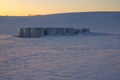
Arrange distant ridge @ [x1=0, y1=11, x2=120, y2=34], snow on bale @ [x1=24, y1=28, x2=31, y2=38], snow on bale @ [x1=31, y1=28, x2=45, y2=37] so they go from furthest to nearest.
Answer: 1. distant ridge @ [x1=0, y1=11, x2=120, y2=34]
2. snow on bale @ [x1=24, y1=28, x2=31, y2=38]
3. snow on bale @ [x1=31, y1=28, x2=45, y2=37]

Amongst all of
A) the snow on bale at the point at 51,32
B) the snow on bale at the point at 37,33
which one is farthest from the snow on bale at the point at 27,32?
the snow on bale at the point at 51,32

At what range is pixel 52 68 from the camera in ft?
20.9

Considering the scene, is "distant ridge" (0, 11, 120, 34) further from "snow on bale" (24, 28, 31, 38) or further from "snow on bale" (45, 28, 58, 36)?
"snow on bale" (45, 28, 58, 36)

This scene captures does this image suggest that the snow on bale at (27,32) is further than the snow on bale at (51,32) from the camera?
No

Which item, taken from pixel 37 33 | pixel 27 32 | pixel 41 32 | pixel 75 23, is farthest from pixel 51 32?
pixel 75 23

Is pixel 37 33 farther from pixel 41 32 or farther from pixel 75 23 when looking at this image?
pixel 75 23

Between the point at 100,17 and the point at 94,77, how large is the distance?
4009 centimetres

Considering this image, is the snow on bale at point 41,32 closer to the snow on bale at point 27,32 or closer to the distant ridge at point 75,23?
the snow on bale at point 27,32

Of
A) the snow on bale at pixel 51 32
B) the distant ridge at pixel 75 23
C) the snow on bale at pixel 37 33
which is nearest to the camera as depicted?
the snow on bale at pixel 37 33

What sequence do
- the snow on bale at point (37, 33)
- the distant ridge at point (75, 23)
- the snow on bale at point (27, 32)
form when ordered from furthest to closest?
the distant ridge at point (75, 23) < the snow on bale at point (27, 32) < the snow on bale at point (37, 33)

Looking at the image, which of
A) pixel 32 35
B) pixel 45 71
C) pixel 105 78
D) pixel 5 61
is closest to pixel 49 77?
pixel 45 71

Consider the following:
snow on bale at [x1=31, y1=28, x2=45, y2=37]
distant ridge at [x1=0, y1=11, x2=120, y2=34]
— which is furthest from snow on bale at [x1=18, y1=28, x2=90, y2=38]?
distant ridge at [x1=0, y1=11, x2=120, y2=34]

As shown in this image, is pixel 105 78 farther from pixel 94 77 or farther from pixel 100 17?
pixel 100 17

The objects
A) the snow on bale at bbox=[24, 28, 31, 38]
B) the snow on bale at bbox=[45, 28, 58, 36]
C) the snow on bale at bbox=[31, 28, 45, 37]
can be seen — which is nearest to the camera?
the snow on bale at bbox=[31, 28, 45, 37]
